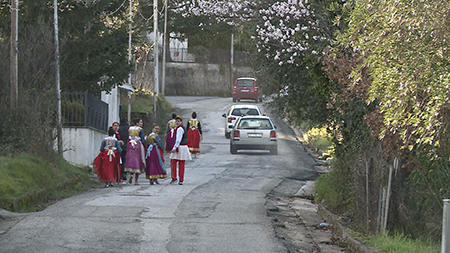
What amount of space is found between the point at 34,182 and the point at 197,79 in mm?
54396

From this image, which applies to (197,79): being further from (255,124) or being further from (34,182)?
(34,182)

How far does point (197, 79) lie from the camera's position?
68.6m

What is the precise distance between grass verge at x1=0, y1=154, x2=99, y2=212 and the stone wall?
159ft

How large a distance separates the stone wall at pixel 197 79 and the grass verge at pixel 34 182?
4841 cm

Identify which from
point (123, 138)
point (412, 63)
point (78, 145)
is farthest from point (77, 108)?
point (412, 63)

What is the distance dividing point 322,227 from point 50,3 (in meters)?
15.8

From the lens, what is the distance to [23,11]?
2509 cm

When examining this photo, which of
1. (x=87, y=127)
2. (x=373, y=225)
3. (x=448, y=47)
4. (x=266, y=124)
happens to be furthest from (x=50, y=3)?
(x=448, y=47)

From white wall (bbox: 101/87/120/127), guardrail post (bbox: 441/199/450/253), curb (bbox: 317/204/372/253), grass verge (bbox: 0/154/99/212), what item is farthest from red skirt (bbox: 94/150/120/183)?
white wall (bbox: 101/87/120/127)

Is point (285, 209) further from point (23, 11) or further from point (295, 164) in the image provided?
point (23, 11)

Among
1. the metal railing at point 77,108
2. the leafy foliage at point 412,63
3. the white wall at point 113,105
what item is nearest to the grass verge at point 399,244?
the leafy foliage at point 412,63

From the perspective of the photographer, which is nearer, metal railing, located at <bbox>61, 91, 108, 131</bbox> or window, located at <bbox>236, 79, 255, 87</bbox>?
metal railing, located at <bbox>61, 91, 108, 131</bbox>

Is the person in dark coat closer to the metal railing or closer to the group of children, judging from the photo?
the group of children

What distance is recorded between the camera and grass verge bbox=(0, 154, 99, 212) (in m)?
12.9
